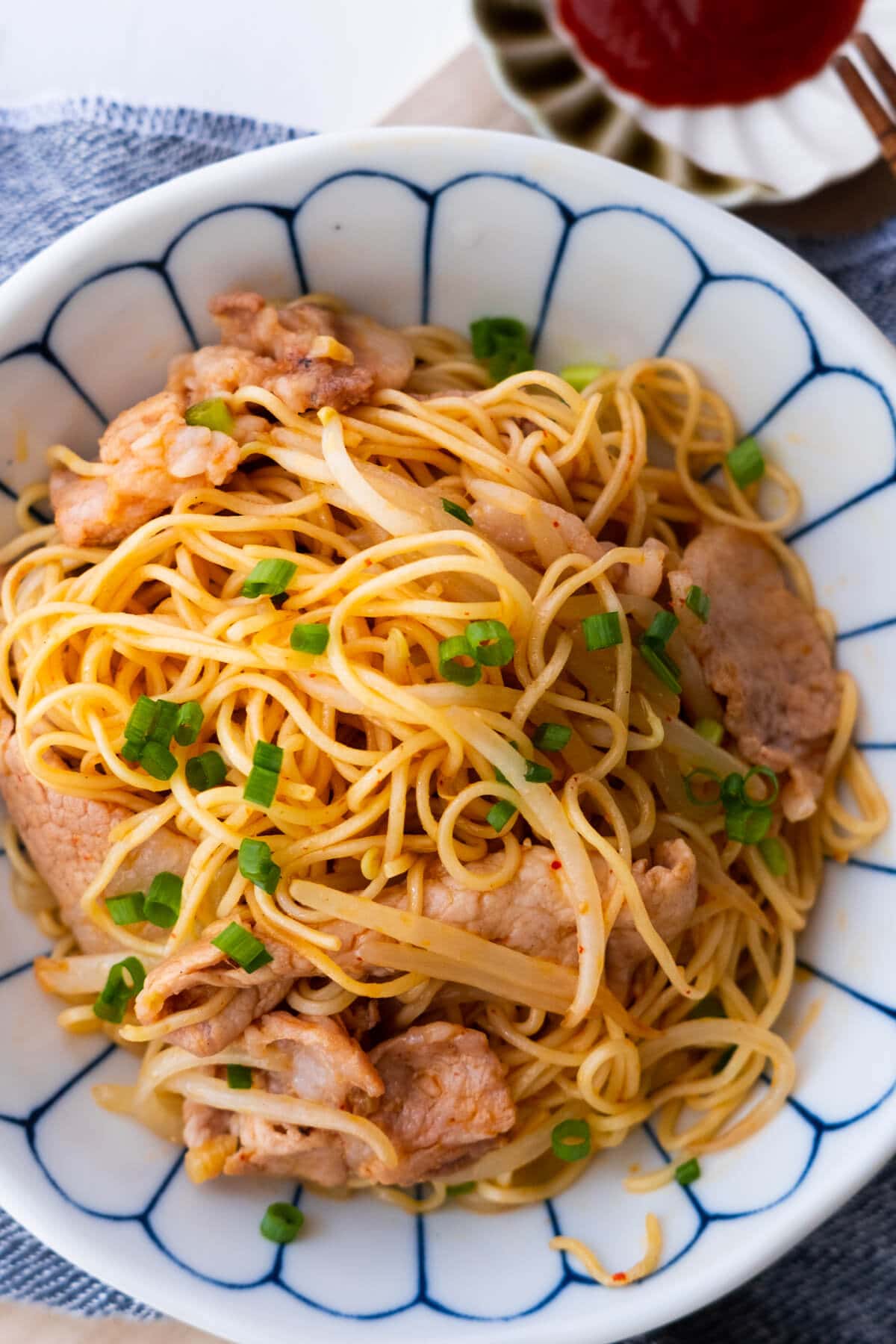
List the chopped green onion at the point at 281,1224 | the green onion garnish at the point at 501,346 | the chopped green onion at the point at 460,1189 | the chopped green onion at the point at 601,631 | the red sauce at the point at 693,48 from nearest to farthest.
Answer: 1. the chopped green onion at the point at 601,631
2. the chopped green onion at the point at 281,1224
3. the chopped green onion at the point at 460,1189
4. the green onion garnish at the point at 501,346
5. the red sauce at the point at 693,48

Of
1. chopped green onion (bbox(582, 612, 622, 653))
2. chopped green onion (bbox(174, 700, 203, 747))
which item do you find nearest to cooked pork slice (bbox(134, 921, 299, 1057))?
chopped green onion (bbox(174, 700, 203, 747))

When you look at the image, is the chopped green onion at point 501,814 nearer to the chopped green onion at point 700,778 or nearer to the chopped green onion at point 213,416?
the chopped green onion at point 700,778

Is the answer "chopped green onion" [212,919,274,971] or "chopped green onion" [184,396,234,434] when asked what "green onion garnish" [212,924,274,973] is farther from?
"chopped green onion" [184,396,234,434]

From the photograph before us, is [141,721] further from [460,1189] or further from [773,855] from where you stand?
[773,855]

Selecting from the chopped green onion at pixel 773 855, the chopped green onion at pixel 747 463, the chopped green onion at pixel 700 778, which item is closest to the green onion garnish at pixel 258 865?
the chopped green onion at pixel 700 778

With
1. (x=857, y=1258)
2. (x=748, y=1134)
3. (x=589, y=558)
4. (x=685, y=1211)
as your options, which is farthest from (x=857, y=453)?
(x=857, y=1258)

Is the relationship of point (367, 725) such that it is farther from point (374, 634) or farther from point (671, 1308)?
point (671, 1308)

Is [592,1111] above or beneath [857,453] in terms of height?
beneath
